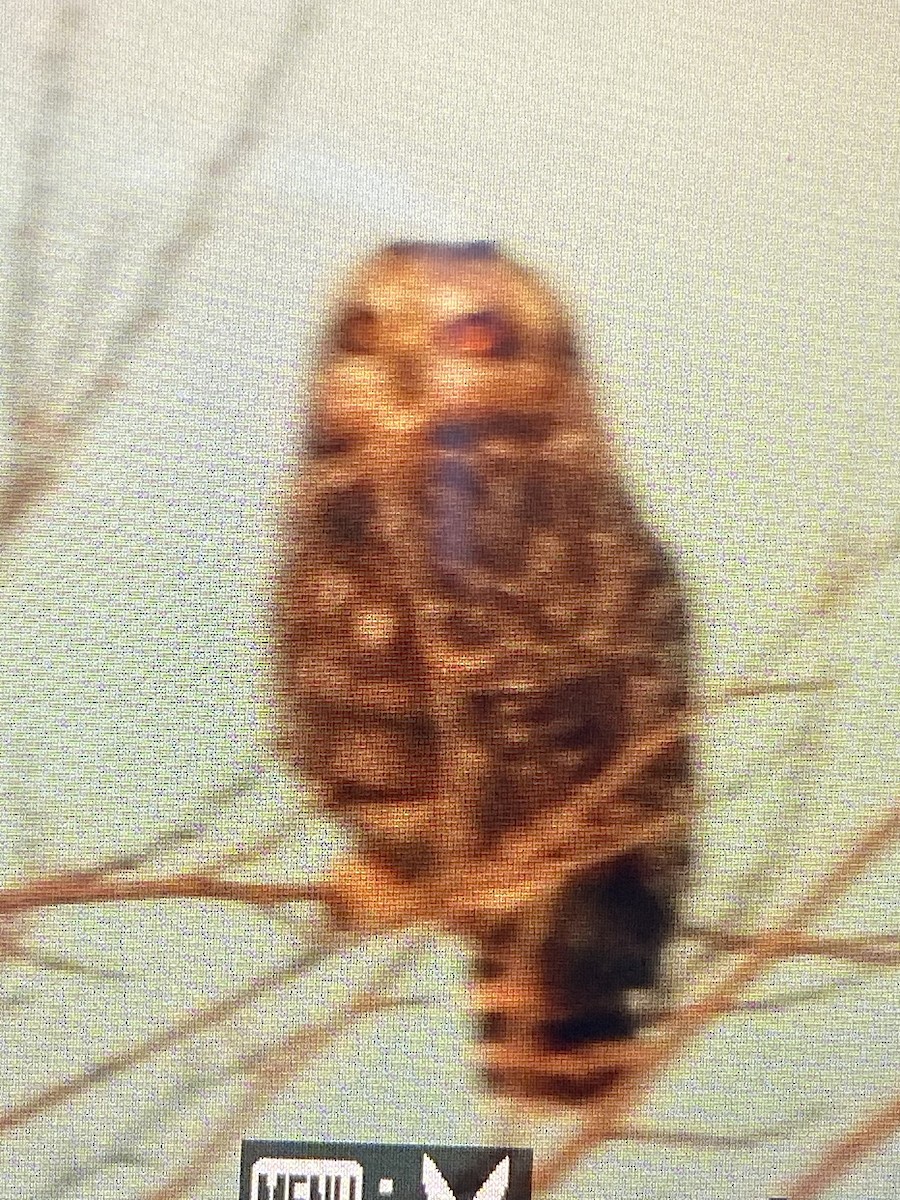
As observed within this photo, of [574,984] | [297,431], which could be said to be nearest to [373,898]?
[574,984]

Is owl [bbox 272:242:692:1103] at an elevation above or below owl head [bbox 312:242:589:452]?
below

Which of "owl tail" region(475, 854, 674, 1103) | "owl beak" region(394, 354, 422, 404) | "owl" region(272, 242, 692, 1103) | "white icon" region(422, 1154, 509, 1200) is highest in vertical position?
"owl beak" region(394, 354, 422, 404)

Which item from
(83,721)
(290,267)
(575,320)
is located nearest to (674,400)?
(575,320)

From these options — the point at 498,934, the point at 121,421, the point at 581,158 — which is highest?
the point at 581,158

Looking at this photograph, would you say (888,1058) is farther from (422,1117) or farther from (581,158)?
(581,158)
